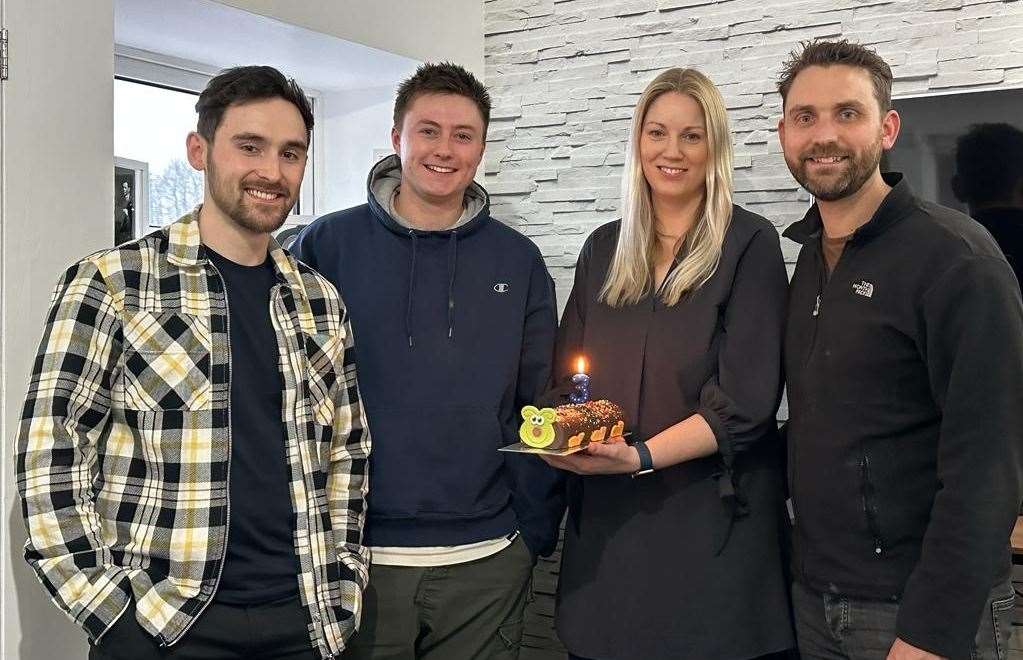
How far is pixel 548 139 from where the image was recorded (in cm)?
347

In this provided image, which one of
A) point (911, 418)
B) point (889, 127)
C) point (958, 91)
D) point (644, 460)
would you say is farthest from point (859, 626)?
point (958, 91)

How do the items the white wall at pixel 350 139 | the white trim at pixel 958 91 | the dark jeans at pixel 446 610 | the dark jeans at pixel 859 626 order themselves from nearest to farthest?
the dark jeans at pixel 859 626, the dark jeans at pixel 446 610, the white trim at pixel 958 91, the white wall at pixel 350 139

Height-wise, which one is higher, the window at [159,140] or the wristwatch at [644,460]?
the window at [159,140]

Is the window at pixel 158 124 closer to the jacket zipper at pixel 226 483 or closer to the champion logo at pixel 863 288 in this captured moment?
the jacket zipper at pixel 226 483

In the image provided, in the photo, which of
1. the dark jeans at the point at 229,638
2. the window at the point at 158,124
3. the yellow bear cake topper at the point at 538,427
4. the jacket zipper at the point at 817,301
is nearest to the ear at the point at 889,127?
the jacket zipper at the point at 817,301

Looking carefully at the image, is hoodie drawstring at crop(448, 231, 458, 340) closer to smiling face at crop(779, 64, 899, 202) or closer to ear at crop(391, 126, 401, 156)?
ear at crop(391, 126, 401, 156)

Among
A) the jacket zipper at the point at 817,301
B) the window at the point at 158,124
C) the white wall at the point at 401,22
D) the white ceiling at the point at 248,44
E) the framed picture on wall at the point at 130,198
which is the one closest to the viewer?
the jacket zipper at the point at 817,301

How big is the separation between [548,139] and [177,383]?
1.98m

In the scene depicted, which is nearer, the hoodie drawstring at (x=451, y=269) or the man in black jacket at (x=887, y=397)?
the man in black jacket at (x=887, y=397)

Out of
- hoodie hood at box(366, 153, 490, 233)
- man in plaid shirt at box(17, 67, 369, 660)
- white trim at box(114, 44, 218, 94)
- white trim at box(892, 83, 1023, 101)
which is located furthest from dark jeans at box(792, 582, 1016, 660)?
white trim at box(114, 44, 218, 94)

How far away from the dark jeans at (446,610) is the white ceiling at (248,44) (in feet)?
5.24

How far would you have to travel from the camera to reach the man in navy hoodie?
2236 mm

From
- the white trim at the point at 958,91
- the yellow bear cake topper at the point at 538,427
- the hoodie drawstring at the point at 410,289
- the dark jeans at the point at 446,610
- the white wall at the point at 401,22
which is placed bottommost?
the dark jeans at the point at 446,610

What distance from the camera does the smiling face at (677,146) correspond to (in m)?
2.26
